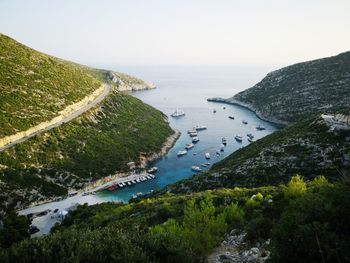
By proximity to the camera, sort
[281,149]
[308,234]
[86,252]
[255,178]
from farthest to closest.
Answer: [281,149] → [255,178] → [86,252] → [308,234]

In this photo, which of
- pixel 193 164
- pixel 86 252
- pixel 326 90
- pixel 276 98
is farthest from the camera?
pixel 276 98

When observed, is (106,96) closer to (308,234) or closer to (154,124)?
(154,124)

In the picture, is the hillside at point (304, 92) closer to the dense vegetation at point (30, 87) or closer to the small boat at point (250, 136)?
the small boat at point (250, 136)

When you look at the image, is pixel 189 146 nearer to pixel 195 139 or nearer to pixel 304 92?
pixel 195 139

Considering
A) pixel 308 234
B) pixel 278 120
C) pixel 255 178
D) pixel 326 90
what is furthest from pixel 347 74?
pixel 308 234

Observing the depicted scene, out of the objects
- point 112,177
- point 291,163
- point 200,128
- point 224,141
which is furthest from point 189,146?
point 291,163

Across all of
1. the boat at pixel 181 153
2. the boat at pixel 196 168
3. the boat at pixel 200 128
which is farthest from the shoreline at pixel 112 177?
the boat at pixel 200 128

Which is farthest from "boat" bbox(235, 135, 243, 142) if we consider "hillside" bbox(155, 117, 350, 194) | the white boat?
"hillside" bbox(155, 117, 350, 194)

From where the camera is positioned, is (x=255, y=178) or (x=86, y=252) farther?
(x=255, y=178)
